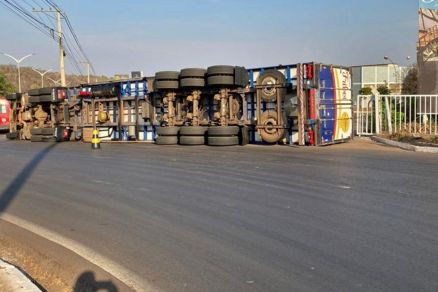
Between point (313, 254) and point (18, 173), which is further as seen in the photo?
point (18, 173)

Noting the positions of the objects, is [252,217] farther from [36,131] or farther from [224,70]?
[36,131]

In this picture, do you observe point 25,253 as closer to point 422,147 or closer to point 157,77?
point 422,147

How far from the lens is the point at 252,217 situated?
23.1ft

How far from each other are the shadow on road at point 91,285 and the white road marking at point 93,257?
15 cm

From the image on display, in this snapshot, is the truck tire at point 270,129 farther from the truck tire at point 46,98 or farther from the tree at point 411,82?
the tree at point 411,82

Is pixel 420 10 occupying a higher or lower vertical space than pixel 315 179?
higher

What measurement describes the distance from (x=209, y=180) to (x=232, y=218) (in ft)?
11.3

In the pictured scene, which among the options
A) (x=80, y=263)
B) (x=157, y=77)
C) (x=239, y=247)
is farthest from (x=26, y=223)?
(x=157, y=77)

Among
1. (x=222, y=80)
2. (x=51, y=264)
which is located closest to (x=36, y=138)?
(x=222, y=80)

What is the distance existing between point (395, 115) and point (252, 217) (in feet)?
47.4

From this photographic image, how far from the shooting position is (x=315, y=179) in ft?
33.1

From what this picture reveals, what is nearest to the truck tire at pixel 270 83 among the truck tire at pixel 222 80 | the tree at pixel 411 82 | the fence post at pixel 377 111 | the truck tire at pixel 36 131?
the truck tire at pixel 222 80

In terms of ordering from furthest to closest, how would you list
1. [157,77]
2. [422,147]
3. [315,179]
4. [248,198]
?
[157,77]
[422,147]
[315,179]
[248,198]

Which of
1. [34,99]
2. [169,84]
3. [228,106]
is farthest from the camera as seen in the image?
[34,99]
